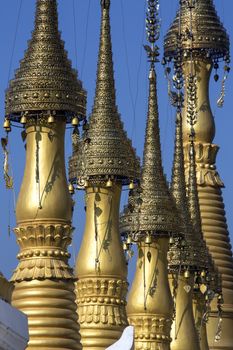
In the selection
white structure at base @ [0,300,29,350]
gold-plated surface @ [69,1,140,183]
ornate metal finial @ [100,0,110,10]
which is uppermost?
ornate metal finial @ [100,0,110,10]

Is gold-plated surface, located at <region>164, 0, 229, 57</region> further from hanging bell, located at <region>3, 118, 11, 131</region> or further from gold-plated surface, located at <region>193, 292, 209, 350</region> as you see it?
hanging bell, located at <region>3, 118, 11, 131</region>

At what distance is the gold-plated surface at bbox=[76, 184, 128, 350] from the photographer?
39719 mm

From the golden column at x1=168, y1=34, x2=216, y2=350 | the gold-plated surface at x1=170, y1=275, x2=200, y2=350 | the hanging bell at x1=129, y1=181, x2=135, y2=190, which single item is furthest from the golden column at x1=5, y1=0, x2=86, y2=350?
the gold-plated surface at x1=170, y1=275, x2=200, y2=350

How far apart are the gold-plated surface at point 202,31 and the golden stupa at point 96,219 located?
37.3 feet

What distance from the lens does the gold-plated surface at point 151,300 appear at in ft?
149

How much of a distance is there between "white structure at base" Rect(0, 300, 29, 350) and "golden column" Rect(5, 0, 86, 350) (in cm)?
1045

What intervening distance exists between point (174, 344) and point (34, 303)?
57.4ft

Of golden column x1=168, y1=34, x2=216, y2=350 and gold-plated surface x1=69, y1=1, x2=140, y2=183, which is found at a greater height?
golden column x1=168, y1=34, x2=216, y2=350

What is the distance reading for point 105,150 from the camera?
39.7 meters

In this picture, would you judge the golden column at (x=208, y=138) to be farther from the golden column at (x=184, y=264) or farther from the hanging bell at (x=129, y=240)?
the hanging bell at (x=129, y=240)

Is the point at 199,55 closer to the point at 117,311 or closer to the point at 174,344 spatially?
the point at 174,344

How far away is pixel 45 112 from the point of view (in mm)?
35031

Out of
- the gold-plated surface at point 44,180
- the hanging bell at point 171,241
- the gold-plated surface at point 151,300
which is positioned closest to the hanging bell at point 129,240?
the gold-plated surface at point 151,300

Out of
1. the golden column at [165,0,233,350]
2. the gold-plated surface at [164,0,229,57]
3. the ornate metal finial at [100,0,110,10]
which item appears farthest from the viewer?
the gold-plated surface at [164,0,229,57]
